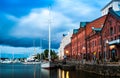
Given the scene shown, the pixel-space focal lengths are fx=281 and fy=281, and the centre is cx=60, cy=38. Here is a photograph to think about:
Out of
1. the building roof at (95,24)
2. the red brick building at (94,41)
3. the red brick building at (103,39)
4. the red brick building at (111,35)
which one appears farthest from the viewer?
the building roof at (95,24)

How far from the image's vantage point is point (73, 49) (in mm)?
134375

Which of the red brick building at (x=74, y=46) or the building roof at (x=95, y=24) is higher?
the building roof at (x=95, y=24)

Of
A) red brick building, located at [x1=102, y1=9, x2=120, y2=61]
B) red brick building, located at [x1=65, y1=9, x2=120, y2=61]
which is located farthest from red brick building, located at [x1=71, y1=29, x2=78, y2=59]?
red brick building, located at [x1=102, y1=9, x2=120, y2=61]

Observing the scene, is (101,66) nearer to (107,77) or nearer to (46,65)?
(107,77)

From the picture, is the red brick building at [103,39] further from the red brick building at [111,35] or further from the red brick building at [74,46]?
the red brick building at [74,46]

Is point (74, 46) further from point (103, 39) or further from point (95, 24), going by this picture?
point (103, 39)

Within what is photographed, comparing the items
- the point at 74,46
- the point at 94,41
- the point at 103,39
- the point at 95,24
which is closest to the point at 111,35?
the point at 103,39

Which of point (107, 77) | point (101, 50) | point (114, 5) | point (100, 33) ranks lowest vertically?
point (107, 77)

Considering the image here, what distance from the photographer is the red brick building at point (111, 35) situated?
231 feet

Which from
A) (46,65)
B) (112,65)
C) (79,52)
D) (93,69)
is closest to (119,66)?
(112,65)

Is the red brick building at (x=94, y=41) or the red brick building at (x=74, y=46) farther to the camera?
the red brick building at (x=74, y=46)

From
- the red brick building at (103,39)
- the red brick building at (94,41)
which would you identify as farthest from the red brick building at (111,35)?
the red brick building at (94,41)

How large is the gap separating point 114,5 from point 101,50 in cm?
2854

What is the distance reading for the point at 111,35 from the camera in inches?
2945
